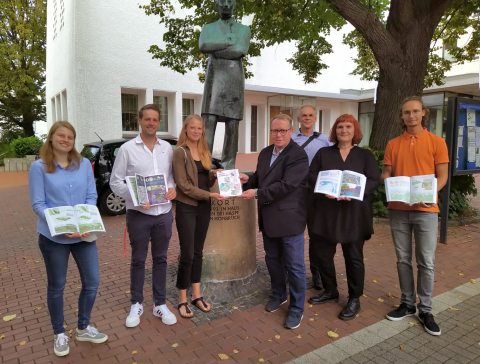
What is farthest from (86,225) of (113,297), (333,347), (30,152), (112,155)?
(30,152)

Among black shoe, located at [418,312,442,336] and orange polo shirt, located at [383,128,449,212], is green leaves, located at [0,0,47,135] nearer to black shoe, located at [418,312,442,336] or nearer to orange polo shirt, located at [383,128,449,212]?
orange polo shirt, located at [383,128,449,212]

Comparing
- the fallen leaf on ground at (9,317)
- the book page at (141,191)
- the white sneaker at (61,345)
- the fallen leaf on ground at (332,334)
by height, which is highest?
the book page at (141,191)

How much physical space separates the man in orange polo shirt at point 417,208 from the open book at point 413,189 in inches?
3.6

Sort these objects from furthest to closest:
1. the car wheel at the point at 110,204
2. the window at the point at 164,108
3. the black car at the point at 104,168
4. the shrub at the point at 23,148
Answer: the shrub at the point at 23,148
the window at the point at 164,108
the car wheel at the point at 110,204
the black car at the point at 104,168

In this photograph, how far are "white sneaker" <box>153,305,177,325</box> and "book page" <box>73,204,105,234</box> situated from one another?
3.99 ft

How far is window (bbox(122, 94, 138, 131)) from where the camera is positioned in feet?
57.4

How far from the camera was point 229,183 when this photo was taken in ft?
11.4

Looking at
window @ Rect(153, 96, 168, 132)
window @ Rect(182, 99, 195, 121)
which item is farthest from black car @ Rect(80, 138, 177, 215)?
window @ Rect(182, 99, 195, 121)

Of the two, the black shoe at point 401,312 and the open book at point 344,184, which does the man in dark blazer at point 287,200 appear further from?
the black shoe at point 401,312

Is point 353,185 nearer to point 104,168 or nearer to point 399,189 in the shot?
point 399,189

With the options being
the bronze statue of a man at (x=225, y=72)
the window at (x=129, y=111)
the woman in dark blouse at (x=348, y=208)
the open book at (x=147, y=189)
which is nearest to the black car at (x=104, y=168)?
the bronze statue of a man at (x=225, y=72)

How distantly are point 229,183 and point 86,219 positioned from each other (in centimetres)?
126

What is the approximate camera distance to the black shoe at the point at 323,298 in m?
4.01

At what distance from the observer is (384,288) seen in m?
4.49
